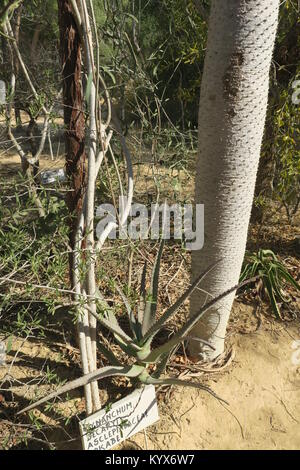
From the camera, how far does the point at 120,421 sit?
5.65 ft

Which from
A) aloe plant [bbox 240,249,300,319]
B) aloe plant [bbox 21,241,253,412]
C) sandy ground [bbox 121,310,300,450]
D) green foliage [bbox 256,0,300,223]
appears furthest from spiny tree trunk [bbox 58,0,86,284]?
green foliage [bbox 256,0,300,223]

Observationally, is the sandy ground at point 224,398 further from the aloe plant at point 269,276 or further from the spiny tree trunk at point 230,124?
the spiny tree trunk at point 230,124

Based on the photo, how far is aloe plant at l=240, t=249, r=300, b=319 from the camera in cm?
254

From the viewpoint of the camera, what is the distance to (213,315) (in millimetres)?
1986

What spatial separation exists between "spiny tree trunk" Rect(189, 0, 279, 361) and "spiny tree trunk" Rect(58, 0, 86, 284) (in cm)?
50

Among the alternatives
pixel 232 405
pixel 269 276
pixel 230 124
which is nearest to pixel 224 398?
pixel 232 405

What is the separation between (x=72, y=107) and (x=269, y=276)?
5.52 feet

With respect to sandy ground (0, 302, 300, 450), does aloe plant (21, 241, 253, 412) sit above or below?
above

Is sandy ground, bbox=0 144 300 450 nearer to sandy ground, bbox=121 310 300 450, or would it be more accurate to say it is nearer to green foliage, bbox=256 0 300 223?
sandy ground, bbox=121 310 300 450

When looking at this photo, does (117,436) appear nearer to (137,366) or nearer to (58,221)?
(137,366)

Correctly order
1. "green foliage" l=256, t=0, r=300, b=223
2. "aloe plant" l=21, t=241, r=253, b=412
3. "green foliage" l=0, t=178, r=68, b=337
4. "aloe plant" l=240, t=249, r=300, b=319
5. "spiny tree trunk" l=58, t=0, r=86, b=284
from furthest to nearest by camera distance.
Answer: "green foliage" l=256, t=0, r=300, b=223, "aloe plant" l=240, t=249, r=300, b=319, "aloe plant" l=21, t=241, r=253, b=412, "spiny tree trunk" l=58, t=0, r=86, b=284, "green foliage" l=0, t=178, r=68, b=337

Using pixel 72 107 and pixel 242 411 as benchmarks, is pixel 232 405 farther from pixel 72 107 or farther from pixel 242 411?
pixel 72 107
